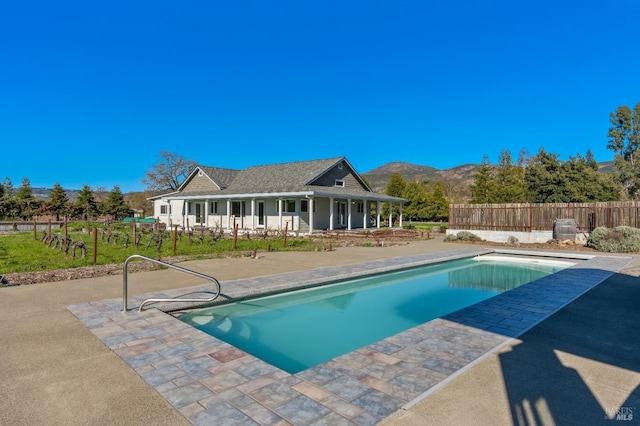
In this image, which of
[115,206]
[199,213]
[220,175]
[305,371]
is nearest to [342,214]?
[220,175]

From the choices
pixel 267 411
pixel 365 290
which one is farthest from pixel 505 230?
pixel 267 411

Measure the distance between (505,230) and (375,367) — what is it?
19.3m

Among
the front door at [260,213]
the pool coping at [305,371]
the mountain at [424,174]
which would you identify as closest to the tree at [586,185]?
the front door at [260,213]

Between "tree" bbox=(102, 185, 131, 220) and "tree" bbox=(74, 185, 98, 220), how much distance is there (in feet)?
3.50

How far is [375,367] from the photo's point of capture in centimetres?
378

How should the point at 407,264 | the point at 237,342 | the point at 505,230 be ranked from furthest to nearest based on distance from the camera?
1. the point at 505,230
2. the point at 407,264
3. the point at 237,342

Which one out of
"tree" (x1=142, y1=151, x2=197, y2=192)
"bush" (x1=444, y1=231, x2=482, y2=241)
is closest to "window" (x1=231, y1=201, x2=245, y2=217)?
"bush" (x1=444, y1=231, x2=482, y2=241)

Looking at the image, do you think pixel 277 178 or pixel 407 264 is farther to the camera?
pixel 277 178

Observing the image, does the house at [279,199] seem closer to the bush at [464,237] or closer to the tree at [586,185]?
the bush at [464,237]

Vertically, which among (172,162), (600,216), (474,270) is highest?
(172,162)

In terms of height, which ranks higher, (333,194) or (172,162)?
(172,162)

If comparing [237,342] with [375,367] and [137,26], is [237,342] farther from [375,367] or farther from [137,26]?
[137,26]

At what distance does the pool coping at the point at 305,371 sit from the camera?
2936mm

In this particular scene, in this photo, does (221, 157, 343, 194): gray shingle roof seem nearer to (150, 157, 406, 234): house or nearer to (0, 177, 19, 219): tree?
(150, 157, 406, 234): house
